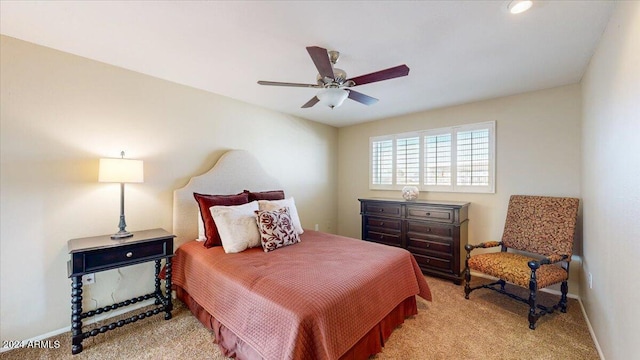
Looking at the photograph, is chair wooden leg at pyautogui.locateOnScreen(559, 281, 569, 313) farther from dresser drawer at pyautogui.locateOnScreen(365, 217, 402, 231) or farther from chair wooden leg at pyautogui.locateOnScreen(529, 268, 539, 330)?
dresser drawer at pyautogui.locateOnScreen(365, 217, 402, 231)

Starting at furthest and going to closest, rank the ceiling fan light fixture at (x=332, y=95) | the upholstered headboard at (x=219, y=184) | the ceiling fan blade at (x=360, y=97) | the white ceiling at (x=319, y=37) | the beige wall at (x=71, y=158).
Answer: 1. the upholstered headboard at (x=219, y=184)
2. the ceiling fan blade at (x=360, y=97)
3. the ceiling fan light fixture at (x=332, y=95)
4. the beige wall at (x=71, y=158)
5. the white ceiling at (x=319, y=37)

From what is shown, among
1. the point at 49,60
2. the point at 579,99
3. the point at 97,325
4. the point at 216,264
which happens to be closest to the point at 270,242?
the point at 216,264

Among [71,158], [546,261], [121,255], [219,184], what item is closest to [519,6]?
[546,261]

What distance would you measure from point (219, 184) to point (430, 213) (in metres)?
2.75

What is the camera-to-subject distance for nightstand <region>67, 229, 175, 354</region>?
1978 mm

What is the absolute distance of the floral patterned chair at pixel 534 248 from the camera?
7.82 feet

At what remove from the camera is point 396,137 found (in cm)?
435

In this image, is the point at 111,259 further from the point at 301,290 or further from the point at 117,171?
the point at 301,290

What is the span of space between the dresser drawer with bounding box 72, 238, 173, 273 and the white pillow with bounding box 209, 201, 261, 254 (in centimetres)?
46

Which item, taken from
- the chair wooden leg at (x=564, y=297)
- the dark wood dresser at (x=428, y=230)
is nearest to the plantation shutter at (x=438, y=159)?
the dark wood dresser at (x=428, y=230)

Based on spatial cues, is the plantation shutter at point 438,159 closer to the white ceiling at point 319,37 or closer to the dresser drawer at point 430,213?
the dresser drawer at point 430,213

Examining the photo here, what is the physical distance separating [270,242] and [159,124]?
69.0 inches

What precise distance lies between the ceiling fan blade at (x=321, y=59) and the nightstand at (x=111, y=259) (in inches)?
79.0

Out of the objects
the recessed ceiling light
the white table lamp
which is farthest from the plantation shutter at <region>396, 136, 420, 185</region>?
the white table lamp
